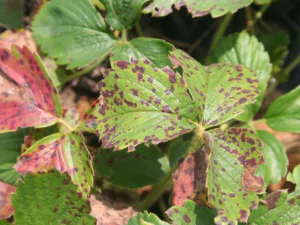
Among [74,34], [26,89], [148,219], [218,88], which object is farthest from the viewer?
[74,34]

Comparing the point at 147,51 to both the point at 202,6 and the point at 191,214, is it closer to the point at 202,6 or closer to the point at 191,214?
the point at 202,6

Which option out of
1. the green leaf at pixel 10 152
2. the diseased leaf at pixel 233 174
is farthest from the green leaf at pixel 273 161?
the green leaf at pixel 10 152

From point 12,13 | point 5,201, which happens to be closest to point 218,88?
point 5,201

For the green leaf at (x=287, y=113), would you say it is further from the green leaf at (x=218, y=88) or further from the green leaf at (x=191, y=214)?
the green leaf at (x=191, y=214)

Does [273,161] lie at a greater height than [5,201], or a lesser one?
greater

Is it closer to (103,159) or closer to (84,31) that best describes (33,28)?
(84,31)

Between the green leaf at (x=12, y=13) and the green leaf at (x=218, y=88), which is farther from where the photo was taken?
the green leaf at (x=12, y=13)
